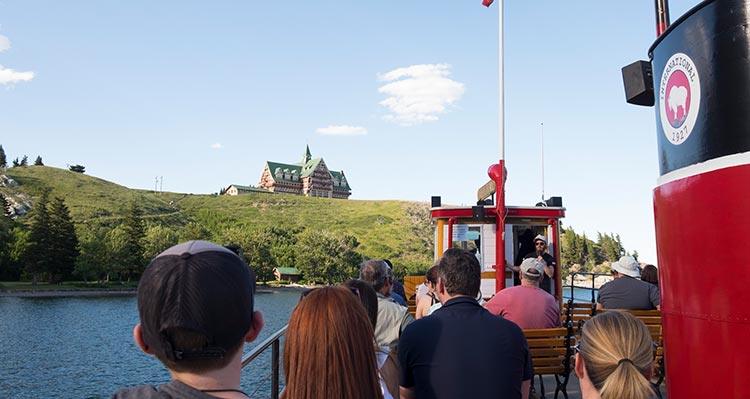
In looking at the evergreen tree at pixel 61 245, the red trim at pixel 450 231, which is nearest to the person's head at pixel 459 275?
the red trim at pixel 450 231

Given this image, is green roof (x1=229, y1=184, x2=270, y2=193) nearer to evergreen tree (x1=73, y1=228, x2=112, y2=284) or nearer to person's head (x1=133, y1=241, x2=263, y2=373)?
evergreen tree (x1=73, y1=228, x2=112, y2=284)

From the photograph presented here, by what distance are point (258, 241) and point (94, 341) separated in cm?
6053

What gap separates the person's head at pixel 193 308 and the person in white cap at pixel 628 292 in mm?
5964

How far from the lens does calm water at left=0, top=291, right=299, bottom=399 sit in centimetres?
2759

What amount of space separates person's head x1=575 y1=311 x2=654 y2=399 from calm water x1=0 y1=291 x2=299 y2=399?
12978 millimetres

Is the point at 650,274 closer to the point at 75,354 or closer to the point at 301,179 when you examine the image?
the point at 75,354

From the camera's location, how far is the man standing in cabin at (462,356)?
3.08 meters

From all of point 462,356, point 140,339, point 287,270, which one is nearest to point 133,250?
point 287,270

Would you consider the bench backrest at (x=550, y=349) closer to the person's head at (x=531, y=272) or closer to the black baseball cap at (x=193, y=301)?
the person's head at (x=531, y=272)

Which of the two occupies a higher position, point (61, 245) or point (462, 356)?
point (61, 245)

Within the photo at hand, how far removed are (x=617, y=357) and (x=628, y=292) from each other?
4918mm

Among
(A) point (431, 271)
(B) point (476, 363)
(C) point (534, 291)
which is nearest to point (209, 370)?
(B) point (476, 363)

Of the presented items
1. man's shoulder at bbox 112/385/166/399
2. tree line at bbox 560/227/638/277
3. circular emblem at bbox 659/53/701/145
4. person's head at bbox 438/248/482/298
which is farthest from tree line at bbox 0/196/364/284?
man's shoulder at bbox 112/385/166/399

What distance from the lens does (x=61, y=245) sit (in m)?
82.9
